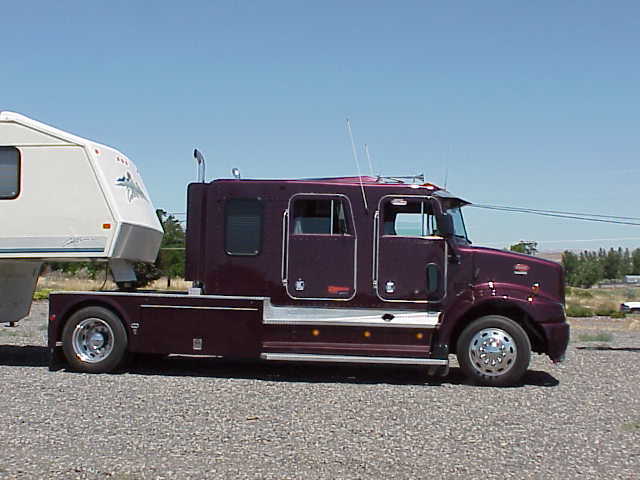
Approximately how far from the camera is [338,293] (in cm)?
1045

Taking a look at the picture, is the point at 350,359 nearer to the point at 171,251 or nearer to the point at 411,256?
the point at 411,256

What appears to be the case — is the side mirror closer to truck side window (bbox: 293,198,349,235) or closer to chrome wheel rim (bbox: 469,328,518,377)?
truck side window (bbox: 293,198,349,235)

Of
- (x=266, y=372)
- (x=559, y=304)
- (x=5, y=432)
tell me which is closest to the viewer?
(x=5, y=432)

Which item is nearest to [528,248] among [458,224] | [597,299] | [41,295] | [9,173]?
[458,224]

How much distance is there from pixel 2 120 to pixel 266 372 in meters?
5.12

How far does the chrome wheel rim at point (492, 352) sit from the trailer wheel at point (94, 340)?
4752mm

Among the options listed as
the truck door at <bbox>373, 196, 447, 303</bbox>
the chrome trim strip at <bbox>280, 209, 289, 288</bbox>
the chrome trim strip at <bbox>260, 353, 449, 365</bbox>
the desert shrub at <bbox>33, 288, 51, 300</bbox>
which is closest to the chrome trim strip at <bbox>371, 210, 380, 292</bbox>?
the truck door at <bbox>373, 196, 447, 303</bbox>

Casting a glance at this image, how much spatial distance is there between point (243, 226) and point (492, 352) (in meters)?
3.71

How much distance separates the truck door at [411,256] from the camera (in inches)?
406

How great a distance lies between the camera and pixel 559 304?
10.3m

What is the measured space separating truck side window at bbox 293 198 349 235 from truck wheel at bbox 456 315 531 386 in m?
2.18

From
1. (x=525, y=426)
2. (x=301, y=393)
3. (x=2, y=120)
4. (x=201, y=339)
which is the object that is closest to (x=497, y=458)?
(x=525, y=426)

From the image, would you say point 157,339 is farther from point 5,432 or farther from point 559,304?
point 559,304

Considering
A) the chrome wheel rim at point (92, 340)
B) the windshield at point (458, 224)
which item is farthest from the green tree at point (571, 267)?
the chrome wheel rim at point (92, 340)
